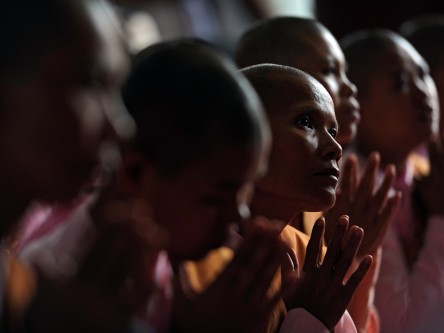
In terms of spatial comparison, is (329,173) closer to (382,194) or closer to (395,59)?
(382,194)

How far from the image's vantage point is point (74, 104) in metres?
0.91

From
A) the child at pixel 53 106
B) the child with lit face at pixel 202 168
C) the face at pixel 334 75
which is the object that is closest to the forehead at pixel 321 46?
the face at pixel 334 75

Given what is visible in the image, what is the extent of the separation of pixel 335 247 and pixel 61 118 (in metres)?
0.56

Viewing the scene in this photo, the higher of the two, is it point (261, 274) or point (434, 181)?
point (261, 274)

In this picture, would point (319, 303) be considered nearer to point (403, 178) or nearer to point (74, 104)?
point (74, 104)

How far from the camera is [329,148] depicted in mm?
1400

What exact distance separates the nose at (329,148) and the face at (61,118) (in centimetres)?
53

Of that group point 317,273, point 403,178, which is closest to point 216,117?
point 317,273

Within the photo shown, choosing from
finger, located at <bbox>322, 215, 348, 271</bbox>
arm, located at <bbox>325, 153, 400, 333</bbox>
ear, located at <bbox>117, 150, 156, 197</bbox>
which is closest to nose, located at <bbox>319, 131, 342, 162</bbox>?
finger, located at <bbox>322, 215, 348, 271</bbox>

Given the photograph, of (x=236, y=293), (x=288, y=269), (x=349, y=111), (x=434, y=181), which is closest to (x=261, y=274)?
(x=236, y=293)

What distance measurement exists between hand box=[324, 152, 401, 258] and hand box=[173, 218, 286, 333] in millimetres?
561

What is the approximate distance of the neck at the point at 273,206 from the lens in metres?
1.43

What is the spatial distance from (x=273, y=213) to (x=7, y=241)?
1.61 ft

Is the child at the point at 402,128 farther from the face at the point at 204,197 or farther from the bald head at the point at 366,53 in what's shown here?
the face at the point at 204,197
